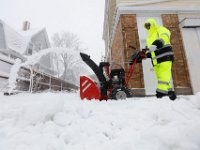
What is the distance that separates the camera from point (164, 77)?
399 cm

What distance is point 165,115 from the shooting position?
6.73ft

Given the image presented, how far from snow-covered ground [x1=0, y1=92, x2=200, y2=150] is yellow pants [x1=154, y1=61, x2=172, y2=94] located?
4.13 ft

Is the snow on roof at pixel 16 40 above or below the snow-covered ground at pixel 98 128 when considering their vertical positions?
above

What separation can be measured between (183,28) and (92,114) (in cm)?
707

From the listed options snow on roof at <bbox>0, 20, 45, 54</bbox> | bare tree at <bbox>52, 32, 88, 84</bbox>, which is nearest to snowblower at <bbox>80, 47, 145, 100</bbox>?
snow on roof at <bbox>0, 20, 45, 54</bbox>

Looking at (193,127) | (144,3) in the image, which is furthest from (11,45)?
(193,127)

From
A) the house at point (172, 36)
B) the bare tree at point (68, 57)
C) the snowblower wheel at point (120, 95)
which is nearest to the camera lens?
the snowblower wheel at point (120, 95)

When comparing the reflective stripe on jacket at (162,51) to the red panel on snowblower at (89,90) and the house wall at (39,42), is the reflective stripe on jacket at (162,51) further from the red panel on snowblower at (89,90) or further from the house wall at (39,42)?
the house wall at (39,42)

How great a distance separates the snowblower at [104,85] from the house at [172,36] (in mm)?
2778

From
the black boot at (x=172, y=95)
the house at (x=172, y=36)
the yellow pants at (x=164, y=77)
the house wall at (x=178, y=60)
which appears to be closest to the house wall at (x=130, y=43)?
the house at (x=172, y=36)

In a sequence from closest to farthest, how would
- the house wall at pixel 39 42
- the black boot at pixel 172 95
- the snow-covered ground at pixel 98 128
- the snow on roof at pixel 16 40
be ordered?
the snow-covered ground at pixel 98 128
the black boot at pixel 172 95
the snow on roof at pixel 16 40
the house wall at pixel 39 42

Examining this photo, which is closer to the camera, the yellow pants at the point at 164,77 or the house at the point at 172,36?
the yellow pants at the point at 164,77

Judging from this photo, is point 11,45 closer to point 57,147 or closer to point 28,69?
Result: point 28,69

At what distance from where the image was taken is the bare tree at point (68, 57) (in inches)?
1194
